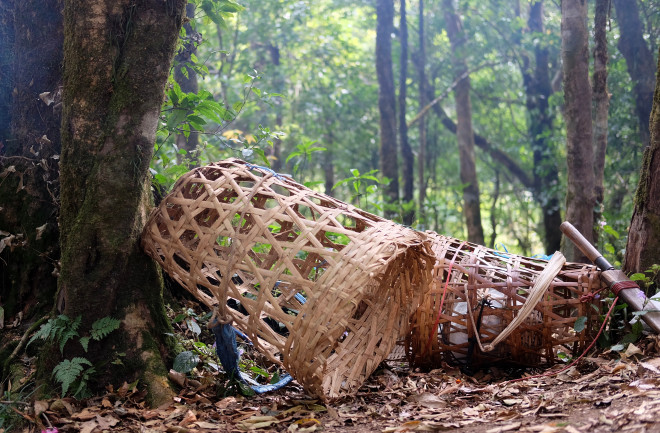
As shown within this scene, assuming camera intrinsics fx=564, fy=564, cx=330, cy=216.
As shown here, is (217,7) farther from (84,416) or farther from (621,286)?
(621,286)

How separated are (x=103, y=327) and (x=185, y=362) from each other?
0.34 meters

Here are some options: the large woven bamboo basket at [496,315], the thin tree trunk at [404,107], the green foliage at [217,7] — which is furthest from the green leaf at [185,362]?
the thin tree trunk at [404,107]

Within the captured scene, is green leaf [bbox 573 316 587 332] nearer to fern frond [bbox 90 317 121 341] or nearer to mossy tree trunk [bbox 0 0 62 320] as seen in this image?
fern frond [bbox 90 317 121 341]

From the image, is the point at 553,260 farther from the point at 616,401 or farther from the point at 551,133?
the point at 551,133

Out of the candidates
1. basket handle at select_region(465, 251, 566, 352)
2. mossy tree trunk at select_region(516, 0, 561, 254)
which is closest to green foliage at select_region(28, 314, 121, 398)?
basket handle at select_region(465, 251, 566, 352)

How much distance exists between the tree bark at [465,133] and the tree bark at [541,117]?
3.61 feet

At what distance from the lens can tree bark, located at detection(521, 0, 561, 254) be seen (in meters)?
9.48

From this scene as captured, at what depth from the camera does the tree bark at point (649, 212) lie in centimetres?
258

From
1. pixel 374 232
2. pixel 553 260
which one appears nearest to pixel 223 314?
pixel 374 232

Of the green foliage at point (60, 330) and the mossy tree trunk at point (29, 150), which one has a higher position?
the mossy tree trunk at point (29, 150)

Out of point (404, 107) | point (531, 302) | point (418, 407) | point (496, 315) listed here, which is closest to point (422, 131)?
point (404, 107)

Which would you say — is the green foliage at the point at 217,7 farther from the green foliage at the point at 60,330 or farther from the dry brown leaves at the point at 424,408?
the dry brown leaves at the point at 424,408

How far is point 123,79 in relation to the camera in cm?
218

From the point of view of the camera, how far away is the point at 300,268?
2.65 metres
